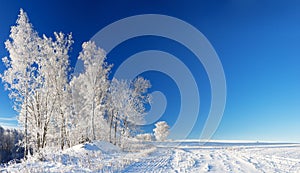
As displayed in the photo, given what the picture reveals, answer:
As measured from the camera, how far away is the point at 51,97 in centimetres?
2473

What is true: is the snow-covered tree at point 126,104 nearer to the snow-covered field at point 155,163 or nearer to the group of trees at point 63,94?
the group of trees at point 63,94

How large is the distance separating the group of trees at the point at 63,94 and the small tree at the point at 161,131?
44562mm

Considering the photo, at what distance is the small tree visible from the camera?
271 ft

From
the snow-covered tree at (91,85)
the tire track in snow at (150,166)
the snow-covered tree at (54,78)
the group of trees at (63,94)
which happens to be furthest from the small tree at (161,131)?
the tire track in snow at (150,166)

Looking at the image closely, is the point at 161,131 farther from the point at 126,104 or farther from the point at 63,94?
the point at 63,94

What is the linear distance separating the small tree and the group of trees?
146ft

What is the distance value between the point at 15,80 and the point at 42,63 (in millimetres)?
2616

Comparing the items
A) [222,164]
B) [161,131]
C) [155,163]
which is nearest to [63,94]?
[155,163]

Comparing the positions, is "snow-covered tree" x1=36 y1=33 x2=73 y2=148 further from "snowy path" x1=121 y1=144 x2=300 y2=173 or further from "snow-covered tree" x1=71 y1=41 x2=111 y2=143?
"snowy path" x1=121 y1=144 x2=300 y2=173

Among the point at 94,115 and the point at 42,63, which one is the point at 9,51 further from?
the point at 94,115

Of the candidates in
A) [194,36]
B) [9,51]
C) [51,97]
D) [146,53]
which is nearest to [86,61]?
[51,97]

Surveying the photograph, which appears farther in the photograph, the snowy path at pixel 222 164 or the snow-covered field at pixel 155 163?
the snowy path at pixel 222 164

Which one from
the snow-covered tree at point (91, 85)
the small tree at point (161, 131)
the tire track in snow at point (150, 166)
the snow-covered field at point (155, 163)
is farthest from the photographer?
the small tree at point (161, 131)

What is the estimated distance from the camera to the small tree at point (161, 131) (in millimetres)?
82512
